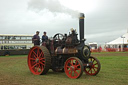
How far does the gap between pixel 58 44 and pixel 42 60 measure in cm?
97

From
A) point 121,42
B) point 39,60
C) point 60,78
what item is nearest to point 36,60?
point 39,60

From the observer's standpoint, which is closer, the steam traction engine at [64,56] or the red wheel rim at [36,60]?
the steam traction engine at [64,56]

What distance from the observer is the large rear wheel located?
6.36m

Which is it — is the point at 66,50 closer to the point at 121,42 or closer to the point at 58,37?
the point at 58,37

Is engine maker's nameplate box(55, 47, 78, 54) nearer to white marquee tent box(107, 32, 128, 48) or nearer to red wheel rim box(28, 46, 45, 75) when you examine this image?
red wheel rim box(28, 46, 45, 75)

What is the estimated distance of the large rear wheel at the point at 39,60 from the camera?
20.9 feet

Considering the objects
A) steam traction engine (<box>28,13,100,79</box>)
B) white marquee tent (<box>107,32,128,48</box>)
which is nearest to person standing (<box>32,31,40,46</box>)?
steam traction engine (<box>28,13,100,79</box>)

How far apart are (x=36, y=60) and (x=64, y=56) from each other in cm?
132

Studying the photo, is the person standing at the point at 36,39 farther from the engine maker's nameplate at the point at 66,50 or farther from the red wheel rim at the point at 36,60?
the engine maker's nameplate at the point at 66,50

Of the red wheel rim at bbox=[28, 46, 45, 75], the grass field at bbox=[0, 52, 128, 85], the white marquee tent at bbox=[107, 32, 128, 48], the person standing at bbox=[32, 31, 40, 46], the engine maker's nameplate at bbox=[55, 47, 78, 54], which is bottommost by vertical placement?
the grass field at bbox=[0, 52, 128, 85]

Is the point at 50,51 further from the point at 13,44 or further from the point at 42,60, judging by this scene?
the point at 13,44

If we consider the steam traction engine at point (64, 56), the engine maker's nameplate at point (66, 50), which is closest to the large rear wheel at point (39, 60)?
the steam traction engine at point (64, 56)

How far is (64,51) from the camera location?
20.7 feet

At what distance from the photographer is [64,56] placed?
6488 millimetres
